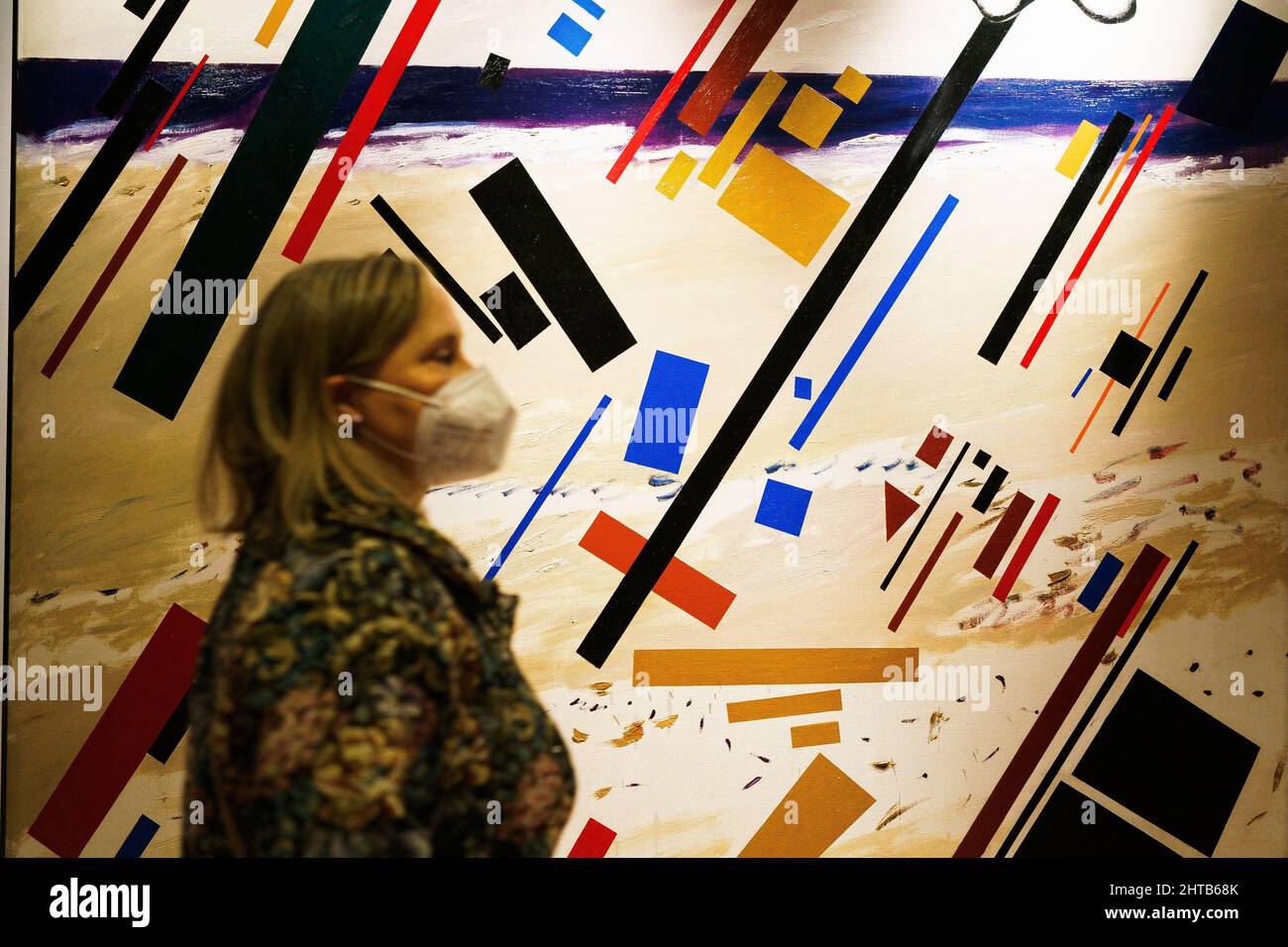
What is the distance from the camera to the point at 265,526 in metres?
1.15

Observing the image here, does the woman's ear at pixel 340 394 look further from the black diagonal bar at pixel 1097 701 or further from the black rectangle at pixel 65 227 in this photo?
the black diagonal bar at pixel 1097 701

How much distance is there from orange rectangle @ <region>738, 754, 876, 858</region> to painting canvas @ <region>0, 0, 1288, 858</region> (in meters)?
0.01

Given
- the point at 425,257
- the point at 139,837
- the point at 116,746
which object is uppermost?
the point at 425,257

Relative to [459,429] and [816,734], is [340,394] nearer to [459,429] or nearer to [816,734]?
[459,429]

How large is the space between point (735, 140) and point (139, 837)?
5.80 ft

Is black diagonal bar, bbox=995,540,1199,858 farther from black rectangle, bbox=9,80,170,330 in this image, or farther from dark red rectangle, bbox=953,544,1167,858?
black rectangle, bbox=9,80,170,330

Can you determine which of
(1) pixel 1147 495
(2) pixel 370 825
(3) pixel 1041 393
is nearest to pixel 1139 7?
(3) pixel 1041 393

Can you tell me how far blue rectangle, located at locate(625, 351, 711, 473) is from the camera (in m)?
2.03

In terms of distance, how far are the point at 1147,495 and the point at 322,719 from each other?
175 cm

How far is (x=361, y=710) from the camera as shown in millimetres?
1013

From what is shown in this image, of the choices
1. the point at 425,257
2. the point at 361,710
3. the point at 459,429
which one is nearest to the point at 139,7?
the point at 425,257
